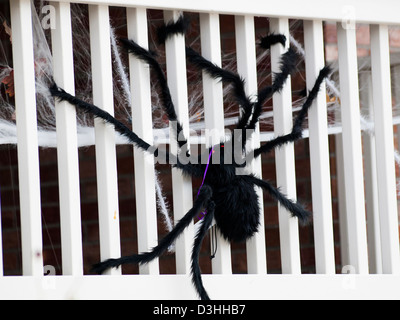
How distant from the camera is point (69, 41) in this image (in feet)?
4.11

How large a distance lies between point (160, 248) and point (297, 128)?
1.46 ft

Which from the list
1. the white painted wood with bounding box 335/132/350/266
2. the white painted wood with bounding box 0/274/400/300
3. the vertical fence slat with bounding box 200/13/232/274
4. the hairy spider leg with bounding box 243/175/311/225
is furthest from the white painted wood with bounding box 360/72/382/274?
the vertical fence slat with bounding box 200/13/232/274

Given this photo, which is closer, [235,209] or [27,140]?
[27,140]

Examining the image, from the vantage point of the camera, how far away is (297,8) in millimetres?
1408

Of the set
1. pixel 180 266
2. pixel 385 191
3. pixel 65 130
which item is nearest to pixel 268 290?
pixel 180 266

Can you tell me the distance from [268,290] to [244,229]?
0.16 metres

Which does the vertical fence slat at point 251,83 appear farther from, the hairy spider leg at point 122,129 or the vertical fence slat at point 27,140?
the vertical fence slat at point 27,140

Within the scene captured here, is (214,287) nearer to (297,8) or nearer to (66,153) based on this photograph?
(66,153)

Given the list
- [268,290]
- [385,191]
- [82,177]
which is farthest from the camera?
[82,177]

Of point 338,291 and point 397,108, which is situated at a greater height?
point 397,108

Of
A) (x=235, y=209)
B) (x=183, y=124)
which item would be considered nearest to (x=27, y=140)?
(x=183, y=124)

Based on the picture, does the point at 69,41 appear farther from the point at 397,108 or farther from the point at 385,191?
the point at 397,108

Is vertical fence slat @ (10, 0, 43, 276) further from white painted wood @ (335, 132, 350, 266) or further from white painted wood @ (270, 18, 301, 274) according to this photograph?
white painted wood @ (335, 132, 350, 266)

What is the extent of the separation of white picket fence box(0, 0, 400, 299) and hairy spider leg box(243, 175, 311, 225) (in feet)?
0.13
